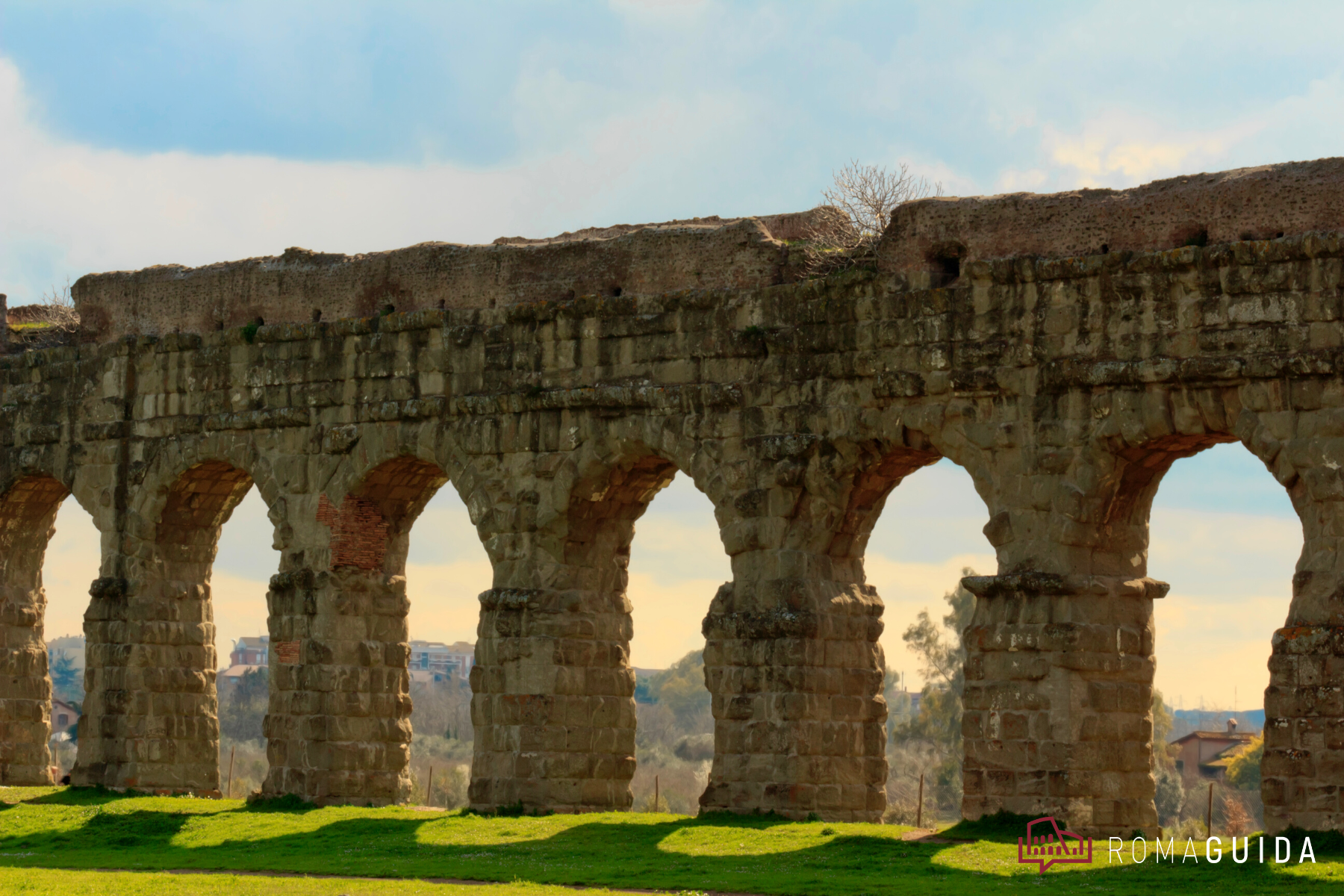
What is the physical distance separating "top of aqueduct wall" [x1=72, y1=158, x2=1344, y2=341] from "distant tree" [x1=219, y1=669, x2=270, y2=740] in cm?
3815

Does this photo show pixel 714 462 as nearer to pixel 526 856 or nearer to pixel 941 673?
pixel 526 856

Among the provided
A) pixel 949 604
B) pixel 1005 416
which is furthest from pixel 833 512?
pixel 949 604

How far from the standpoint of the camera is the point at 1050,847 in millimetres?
18531

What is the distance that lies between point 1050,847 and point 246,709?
56643mm

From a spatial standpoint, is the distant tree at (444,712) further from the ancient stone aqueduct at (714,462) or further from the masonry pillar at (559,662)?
the masonry pillar at (559,662)

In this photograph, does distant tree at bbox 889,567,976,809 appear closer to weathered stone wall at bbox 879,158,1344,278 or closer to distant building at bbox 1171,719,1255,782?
distant building at bbox 1171,719,1255,782

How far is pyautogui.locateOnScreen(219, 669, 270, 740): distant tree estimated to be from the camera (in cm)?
6950

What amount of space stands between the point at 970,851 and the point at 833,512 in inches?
170

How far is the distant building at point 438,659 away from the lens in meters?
133

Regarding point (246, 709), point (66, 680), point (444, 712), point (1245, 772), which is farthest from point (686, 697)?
point (66, 680)

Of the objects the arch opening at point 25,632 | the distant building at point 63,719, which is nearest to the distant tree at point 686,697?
the distant building at point 63,719

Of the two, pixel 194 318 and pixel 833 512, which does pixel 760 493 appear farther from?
pixel 194 318

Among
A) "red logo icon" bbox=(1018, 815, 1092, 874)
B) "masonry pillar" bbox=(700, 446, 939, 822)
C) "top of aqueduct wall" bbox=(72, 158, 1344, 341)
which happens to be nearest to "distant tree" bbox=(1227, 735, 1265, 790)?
"masonry pillar" bbox=(700, 446, 939, 822)

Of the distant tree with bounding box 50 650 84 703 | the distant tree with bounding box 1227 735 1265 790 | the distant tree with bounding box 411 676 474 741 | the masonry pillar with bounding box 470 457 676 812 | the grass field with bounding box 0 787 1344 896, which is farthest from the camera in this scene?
the distant tree with bounding box 50 650 84 703
